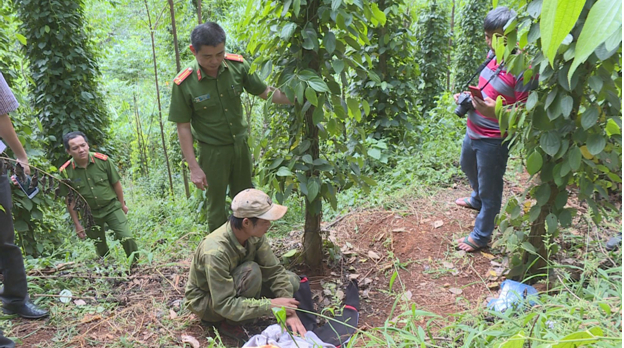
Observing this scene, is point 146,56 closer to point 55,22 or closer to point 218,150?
point 55,22

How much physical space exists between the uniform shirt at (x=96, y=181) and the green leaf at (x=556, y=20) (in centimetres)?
454

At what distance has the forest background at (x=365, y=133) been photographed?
1.97 metres

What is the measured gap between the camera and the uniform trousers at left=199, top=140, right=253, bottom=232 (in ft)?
10.5

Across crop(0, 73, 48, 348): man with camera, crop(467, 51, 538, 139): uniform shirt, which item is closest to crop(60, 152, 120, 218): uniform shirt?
crop(0, 73, 48, 348): man with camera

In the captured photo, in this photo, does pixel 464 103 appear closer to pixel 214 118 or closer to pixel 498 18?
pixel 498 18

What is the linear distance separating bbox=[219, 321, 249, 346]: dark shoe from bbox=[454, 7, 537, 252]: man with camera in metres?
1.71

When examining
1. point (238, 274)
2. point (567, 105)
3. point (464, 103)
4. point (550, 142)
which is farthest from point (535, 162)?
point (238, 274)

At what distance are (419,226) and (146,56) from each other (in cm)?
1067

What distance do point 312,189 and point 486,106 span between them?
1212 millimetres

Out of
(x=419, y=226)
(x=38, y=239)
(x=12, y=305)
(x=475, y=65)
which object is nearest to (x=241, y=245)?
(x=12, y=305)

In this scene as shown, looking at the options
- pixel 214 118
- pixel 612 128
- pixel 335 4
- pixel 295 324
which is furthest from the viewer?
pixel 214 118

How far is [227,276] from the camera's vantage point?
98.1 inches

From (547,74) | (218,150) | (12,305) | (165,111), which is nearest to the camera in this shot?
(547,74)

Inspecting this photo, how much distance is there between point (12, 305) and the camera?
254 centimetres
